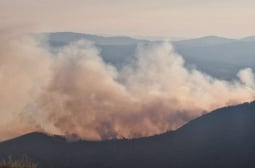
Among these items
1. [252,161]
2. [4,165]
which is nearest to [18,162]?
[4,165]

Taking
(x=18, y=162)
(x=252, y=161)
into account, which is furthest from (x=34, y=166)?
(x=252, y=161)

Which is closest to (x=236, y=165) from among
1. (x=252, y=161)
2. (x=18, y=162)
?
(x=252, y=161)

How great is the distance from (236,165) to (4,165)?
518 ft

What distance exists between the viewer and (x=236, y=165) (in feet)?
646

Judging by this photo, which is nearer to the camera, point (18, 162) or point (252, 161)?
point (18, 162)

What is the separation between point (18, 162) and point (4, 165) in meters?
1.40

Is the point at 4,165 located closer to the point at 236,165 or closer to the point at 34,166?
the point at 34,166

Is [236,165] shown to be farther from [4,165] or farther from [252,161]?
[4,165]

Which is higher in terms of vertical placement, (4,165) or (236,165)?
(236,165)

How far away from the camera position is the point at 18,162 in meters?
50.2

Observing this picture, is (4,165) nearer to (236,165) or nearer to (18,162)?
(18,162)

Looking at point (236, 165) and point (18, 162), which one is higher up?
point (236, 165)

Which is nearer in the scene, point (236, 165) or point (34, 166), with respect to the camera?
point (34, 166)

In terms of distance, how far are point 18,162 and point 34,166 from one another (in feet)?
7.71
